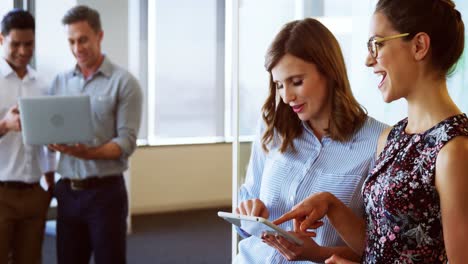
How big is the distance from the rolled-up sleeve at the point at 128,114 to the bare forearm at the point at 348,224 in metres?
1.88

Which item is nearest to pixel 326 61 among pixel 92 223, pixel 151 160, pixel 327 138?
pixel 327 138

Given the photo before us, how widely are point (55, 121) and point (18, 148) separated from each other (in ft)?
1.37

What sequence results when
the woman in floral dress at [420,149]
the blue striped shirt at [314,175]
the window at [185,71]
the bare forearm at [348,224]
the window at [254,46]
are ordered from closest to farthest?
the woman in floral dress at [420,149] → the bare forearm at [348,224] → the blue striped shirt at [314,175] → the window at [254,46] → the window at [185,71]

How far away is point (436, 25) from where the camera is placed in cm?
130

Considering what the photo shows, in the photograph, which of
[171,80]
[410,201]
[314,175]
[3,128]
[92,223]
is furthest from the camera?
[171,80]

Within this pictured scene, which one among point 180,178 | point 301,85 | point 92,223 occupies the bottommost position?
point 180,178

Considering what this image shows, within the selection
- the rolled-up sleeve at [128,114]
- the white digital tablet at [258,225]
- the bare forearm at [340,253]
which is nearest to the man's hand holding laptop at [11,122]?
the rolled-up sleeve at [128,114]

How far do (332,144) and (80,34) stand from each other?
2.01 meters

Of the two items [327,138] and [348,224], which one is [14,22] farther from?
[348,224]

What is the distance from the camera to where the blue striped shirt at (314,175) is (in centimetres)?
169

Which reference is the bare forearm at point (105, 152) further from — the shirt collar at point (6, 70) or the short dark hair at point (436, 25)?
the short dark hair at point (436, 25)

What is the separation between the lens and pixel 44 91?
3.56m

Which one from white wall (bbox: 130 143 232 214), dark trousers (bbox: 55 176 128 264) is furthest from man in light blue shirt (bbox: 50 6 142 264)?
white wall (bbox: 130 143 232 214)

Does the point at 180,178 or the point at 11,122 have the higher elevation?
the point at 11,122
